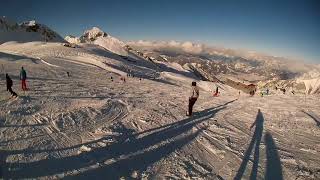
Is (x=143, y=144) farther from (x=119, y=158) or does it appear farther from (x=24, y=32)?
(x=24, y=32)

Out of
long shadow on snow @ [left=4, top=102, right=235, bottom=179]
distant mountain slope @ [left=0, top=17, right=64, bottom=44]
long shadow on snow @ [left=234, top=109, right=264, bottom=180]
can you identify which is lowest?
long shadow on snow @ [left=234, top=109, right=264, bottom=180]

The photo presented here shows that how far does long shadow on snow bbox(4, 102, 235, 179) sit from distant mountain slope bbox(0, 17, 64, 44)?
14765 cm

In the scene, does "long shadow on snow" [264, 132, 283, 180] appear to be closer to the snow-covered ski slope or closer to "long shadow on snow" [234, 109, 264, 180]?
the snow-covered ski slope

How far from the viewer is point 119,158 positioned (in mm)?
8375

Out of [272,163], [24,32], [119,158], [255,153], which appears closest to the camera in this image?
[119,158]

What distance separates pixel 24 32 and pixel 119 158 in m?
168

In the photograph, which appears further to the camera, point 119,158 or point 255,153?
point 255,153

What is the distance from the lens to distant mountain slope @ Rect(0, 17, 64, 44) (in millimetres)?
145938

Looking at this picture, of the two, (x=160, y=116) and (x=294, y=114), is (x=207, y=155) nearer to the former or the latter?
(x=160, y=116)

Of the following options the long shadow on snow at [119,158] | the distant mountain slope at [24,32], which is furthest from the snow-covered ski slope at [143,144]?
the distant mountain slope at [24,32]

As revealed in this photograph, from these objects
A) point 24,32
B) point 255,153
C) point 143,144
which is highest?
point 24,32

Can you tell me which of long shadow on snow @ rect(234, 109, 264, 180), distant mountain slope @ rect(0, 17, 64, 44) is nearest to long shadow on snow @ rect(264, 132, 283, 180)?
long shadow on snow @ rect(234, 109, 264, 180)

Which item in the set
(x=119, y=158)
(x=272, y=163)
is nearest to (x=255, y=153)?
(x=272, y=163)

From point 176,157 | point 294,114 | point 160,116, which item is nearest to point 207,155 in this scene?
point 176,157
